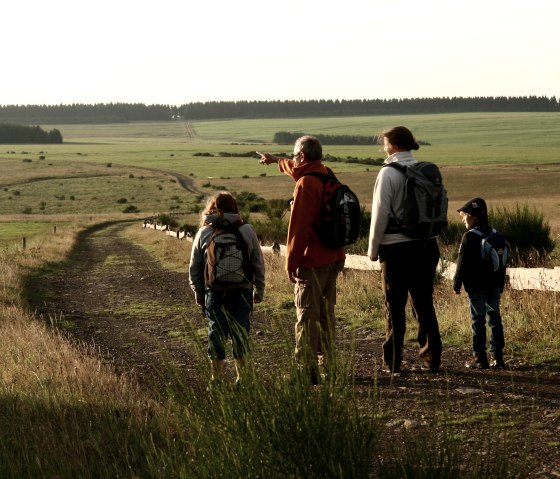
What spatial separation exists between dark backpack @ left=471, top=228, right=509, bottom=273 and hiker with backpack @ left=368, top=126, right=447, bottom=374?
0.43 meters

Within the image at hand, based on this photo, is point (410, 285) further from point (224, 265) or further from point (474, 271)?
point (224, 265)

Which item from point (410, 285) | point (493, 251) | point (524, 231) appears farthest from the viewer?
point (524, 231)

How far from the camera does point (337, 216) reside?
7.07 m

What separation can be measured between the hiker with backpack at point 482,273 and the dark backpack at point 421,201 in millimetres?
466

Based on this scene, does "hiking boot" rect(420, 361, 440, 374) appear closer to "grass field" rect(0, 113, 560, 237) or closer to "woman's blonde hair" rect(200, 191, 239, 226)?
"woman's blonde hair" rect(200, 191, 239, 226)

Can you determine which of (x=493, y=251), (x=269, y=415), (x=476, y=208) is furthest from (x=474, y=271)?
(x=269, y=415)

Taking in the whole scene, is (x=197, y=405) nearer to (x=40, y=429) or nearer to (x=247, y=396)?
(x=247, y=396)

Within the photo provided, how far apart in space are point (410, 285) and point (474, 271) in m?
0.57

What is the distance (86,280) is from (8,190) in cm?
7055

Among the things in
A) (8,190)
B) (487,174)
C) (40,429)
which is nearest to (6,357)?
(40,429)

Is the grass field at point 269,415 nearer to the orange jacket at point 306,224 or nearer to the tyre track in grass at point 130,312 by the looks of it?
the tyre track in grass at point 130,312

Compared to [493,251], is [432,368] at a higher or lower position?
lower

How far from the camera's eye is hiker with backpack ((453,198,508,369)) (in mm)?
7527

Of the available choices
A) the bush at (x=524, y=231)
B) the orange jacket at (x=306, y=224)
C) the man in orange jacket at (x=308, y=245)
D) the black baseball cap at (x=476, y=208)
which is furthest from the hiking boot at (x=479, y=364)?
the bush at (x=524, y=231)
